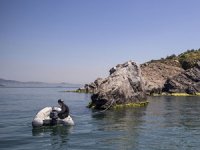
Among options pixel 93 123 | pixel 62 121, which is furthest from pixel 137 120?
pixel 62 121

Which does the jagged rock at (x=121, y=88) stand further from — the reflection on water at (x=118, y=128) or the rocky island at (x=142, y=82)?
the reflection on water at (x=118, y=128)

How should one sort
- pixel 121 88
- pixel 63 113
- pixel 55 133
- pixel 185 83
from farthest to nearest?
pixel 185 83 → pixel 121 88 → pixel 63 113 → pixel 55 133

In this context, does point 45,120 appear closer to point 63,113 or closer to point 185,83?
point 63,113

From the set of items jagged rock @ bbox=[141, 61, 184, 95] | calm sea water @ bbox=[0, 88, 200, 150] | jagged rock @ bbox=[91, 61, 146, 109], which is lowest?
calm sea water @ bbox=[0, 88, 200, 150]

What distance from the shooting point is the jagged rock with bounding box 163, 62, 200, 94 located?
9975cm

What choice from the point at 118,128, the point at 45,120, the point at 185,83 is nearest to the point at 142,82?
the point at 118,128

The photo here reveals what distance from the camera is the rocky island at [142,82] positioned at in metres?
56.7

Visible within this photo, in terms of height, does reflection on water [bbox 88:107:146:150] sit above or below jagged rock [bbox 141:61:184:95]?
below

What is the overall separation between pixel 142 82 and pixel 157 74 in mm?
49258

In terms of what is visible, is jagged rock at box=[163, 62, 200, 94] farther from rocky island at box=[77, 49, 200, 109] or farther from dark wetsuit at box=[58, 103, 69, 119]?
dark wetsuit at box=[58, 103, 69, 119]

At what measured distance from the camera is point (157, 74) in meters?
113

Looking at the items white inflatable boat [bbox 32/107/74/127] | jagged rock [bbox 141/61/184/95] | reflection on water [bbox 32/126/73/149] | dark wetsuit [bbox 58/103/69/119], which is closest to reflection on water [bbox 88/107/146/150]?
reflection on water [bbox 32/126/73/149]

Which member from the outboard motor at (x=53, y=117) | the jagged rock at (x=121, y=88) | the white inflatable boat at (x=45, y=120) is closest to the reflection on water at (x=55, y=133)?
the outboard motor at (x=53, y=117)

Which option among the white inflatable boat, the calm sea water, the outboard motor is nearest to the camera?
the calm sea water
